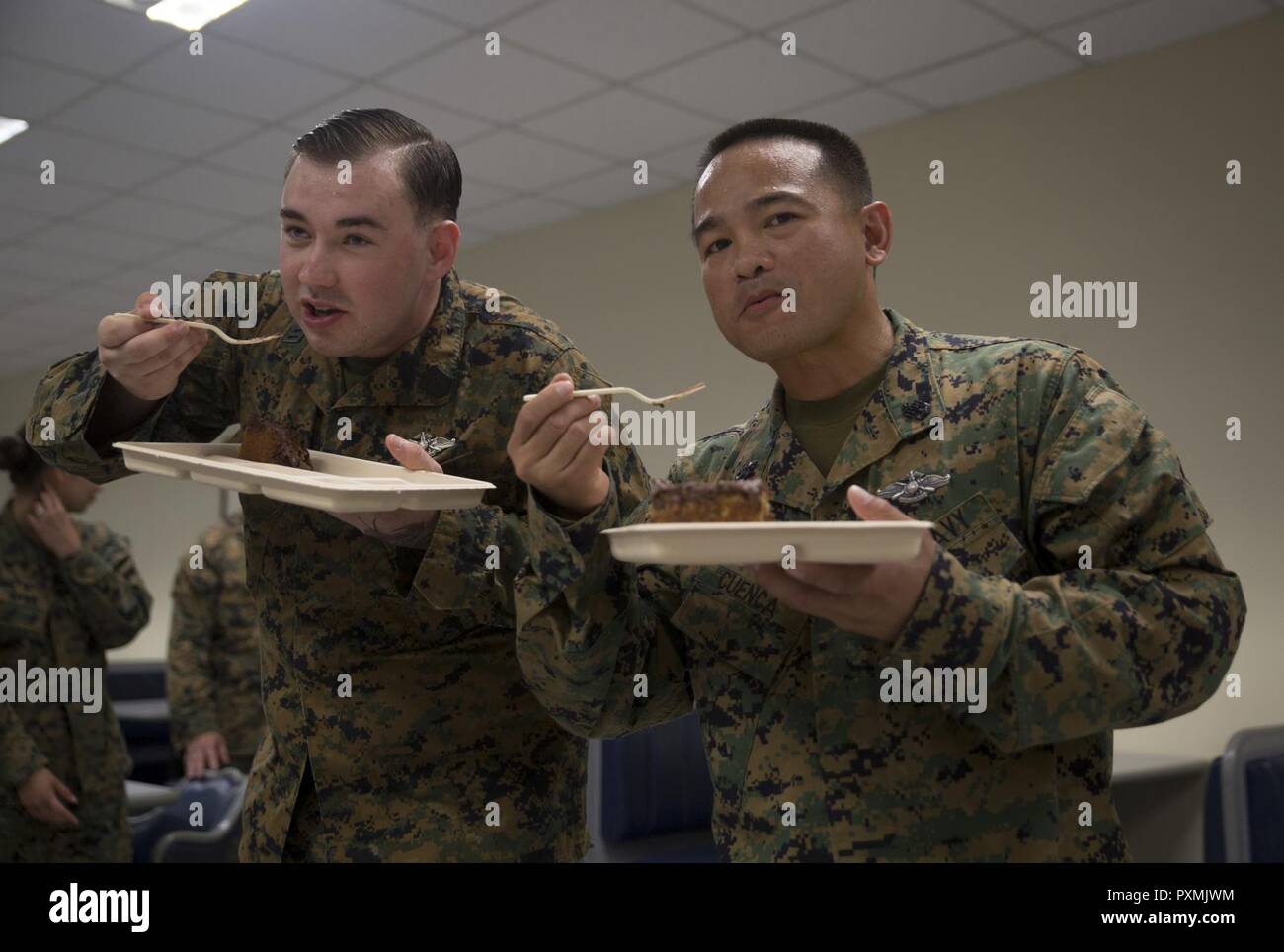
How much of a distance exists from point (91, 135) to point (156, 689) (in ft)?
12.6

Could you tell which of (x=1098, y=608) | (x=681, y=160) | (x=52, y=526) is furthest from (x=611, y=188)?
(x=1098, y=608)

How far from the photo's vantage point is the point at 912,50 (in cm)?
462

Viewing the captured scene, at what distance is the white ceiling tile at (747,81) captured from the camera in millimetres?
4754

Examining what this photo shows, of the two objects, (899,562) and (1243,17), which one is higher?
(1243,17)

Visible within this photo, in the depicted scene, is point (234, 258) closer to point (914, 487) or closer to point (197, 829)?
point (197, 829)

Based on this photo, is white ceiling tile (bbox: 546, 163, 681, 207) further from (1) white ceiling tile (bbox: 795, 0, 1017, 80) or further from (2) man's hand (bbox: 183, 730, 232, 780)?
(2) man's hand (bbox: 183, 730, 232, 780)

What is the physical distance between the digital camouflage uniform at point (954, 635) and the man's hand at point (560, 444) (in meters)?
0.03

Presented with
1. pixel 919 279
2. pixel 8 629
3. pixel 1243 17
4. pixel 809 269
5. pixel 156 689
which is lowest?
pixel 156 689

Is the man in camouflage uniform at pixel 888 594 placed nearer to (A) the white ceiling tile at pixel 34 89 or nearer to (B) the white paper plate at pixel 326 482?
(B) the white paper plate at pixel 326 482

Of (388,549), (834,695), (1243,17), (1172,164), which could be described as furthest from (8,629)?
(1243,17)

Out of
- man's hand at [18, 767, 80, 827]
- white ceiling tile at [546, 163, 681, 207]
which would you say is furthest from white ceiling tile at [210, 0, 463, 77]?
man's hand at [18, 767, 80, 827]

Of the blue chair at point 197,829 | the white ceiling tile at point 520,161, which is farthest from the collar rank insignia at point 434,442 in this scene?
the white ceiling tile at point 520,161

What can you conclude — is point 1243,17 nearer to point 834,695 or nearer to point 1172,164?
point 1172,164

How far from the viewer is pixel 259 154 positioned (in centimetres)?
595
